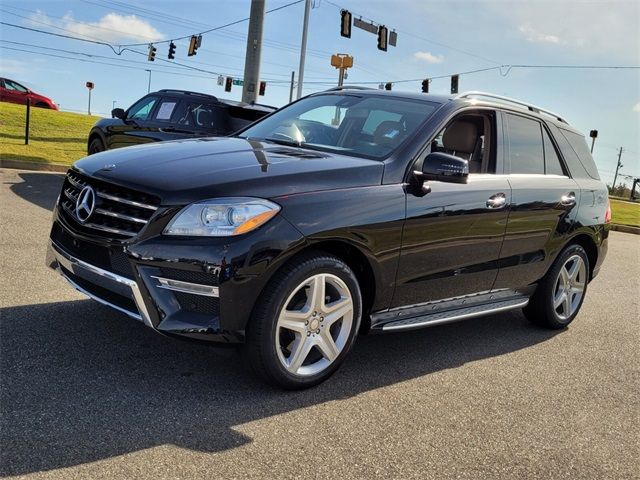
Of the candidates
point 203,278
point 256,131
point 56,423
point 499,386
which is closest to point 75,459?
point 56,423

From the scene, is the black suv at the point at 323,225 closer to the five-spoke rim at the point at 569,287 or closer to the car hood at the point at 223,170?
the car hood at the point at 223,170

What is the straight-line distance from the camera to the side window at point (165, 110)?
1004cm

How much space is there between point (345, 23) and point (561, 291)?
62.2 ft

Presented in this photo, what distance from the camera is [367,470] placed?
284 centimetres

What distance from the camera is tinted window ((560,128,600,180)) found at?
18.8ft

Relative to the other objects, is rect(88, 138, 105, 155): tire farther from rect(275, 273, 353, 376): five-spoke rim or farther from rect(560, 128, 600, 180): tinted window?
rect(275, 273, 353, 376): five-spoke rim

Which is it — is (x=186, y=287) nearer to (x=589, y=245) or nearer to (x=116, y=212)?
(x=116, y=212)

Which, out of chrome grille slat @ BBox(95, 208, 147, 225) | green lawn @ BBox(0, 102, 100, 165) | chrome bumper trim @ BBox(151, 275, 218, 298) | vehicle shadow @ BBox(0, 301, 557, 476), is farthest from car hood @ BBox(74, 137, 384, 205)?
green lawn @ BBox(0, 102, 100, 165)

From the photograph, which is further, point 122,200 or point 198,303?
point 122,200

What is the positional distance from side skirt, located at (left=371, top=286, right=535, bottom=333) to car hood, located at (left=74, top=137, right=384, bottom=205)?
0.87 meters

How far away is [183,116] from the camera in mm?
9914

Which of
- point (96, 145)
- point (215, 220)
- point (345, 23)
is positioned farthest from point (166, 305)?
point (345, 23)

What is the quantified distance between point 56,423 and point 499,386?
8.69 ft

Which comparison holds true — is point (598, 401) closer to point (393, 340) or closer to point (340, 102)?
point (393, 340)
